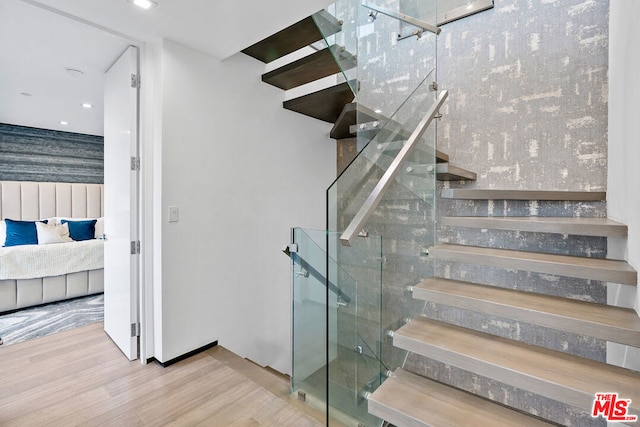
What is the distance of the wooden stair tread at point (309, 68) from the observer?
2.36 metres

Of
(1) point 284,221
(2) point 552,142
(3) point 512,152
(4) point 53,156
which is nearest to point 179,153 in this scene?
(1) point 284,221

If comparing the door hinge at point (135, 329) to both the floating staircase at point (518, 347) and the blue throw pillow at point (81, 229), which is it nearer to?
the floating staircase at point (518, 347)

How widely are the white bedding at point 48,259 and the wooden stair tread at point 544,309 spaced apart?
463 centimetres

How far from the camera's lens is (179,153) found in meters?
2.49

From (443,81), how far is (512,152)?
98 centimetres

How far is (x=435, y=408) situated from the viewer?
134 cm

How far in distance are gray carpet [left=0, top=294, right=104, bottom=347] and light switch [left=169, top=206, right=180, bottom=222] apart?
79.9 inches

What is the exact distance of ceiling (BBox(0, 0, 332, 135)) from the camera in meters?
1.97

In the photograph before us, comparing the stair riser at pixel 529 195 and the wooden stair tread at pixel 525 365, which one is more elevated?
the stair riser at pixel 529 195

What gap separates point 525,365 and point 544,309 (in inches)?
12.4

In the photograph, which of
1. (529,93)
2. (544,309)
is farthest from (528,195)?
(544,309)

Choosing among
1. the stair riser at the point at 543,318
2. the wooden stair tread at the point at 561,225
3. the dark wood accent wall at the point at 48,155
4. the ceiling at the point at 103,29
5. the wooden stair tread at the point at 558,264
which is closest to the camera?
the stair riser at the point at 543,318

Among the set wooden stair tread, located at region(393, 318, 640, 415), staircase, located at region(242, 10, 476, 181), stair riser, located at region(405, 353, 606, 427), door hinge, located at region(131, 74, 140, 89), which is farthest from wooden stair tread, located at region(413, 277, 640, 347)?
door hinge, located at region(131, 74, 140, 89)

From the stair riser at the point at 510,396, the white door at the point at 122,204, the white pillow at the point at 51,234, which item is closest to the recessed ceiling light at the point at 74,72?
the white door at the point at 122,204
